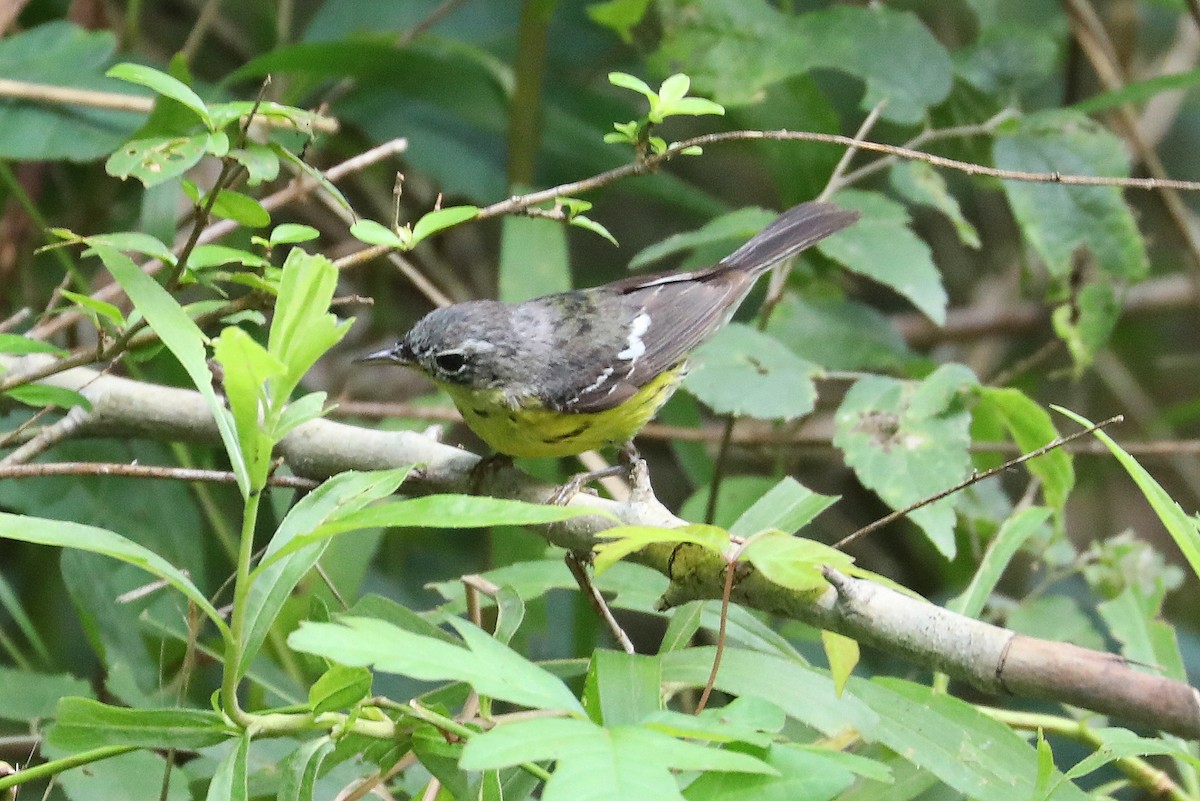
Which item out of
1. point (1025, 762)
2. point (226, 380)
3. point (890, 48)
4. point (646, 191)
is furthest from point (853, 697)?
point (646, 191)

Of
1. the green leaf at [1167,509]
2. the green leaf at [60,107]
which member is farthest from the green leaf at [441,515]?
the green leaf at [60,107]

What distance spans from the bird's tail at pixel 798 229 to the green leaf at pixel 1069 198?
436 millimetres

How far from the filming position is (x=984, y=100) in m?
2.83

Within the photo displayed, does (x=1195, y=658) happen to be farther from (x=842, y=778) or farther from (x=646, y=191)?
(x=842, y=778)

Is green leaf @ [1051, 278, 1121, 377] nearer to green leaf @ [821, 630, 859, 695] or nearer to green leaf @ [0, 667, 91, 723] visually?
green leaf @ [821, 630, 859, 695]

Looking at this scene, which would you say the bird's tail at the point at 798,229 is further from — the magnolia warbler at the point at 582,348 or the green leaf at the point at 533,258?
the green leaf at the point at 533,258

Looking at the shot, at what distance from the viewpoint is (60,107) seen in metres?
2.41

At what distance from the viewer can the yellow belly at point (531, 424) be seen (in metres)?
2.18

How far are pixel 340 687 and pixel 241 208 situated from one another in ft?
2.25

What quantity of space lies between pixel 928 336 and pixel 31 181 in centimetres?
303

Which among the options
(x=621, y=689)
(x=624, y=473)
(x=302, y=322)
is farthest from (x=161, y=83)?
(x=624, y=473)

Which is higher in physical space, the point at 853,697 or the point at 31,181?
the point at 31,181

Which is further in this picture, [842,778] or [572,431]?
[572,431]

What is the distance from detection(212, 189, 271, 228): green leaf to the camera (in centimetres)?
139
